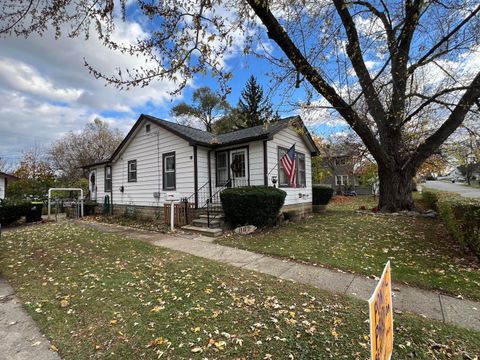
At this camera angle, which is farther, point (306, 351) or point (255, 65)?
point (255, 65)

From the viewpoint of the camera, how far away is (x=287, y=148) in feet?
38.1

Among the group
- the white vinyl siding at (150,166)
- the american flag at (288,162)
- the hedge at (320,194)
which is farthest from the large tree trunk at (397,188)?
the white vinyl siding at (150,166)

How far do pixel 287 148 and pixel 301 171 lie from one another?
199cm

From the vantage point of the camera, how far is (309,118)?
324 inches

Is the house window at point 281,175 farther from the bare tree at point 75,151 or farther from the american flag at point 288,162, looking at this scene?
the bare tree at point 75,151

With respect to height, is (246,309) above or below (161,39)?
below

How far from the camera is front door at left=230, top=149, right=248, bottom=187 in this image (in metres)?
10.6

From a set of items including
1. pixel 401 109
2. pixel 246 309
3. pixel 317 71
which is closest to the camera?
pixel 246 309

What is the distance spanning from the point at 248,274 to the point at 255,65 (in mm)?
4629

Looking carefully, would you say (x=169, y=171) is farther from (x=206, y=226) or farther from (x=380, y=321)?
(x=380, y=321)

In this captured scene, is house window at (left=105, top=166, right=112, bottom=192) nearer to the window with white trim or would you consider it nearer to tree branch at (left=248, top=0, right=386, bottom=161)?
the window with white trim

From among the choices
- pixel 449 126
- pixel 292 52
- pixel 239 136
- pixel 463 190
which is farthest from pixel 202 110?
pixel 463 190

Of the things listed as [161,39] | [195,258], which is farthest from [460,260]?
[161,39]

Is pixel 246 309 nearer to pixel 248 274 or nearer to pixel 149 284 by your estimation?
pixel 248 274
